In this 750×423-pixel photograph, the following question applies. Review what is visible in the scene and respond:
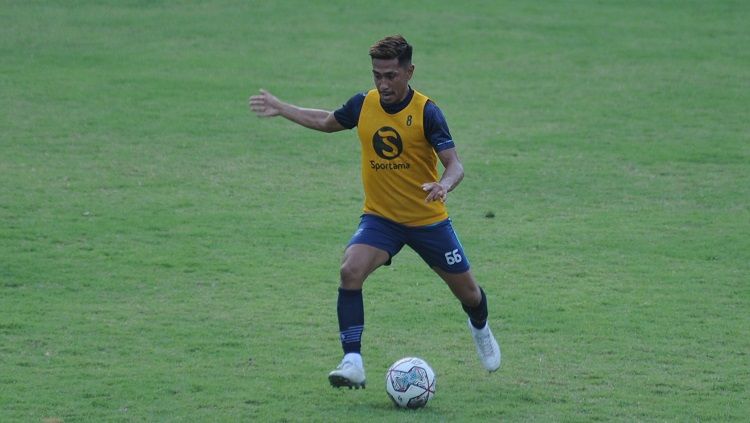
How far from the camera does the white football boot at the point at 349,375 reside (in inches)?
324

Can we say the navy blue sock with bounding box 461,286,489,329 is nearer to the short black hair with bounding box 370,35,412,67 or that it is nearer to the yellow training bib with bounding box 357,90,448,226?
the yellow training bib with bounding box 357,90,448,226

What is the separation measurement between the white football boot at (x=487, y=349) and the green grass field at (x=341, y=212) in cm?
13

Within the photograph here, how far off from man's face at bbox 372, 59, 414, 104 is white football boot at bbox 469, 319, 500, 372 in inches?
75.9

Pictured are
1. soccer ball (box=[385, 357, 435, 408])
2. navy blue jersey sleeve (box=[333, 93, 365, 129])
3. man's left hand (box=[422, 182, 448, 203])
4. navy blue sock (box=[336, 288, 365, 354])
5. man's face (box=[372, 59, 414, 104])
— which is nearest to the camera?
man's left hand (box=[422, 182, 448, 203])

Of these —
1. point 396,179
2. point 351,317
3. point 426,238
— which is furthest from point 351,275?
point 396,179

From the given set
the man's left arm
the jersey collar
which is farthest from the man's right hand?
the man's left arm

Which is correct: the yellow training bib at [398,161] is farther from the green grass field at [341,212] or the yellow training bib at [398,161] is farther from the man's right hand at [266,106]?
the green grass field at [341,212]

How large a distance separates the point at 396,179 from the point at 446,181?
0.57 m

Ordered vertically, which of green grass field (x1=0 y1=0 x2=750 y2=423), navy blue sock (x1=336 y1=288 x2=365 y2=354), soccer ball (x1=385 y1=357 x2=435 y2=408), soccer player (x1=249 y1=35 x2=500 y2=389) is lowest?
green grass field (x1=0 y1=0 x2=750 y2=423)

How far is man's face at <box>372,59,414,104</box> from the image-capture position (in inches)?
342

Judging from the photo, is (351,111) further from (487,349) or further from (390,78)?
(487,349)

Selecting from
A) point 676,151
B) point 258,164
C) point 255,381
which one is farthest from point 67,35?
point 255,381

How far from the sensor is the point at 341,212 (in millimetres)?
14969

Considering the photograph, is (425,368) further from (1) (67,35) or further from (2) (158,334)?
(1) (67,35)
